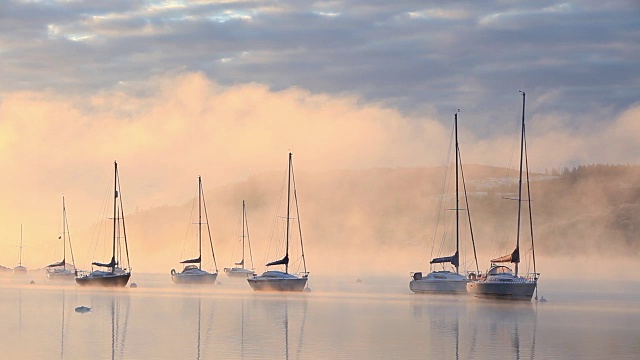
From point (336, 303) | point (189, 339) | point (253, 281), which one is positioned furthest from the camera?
point (253, 281)

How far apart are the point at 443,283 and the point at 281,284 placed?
1576 cm

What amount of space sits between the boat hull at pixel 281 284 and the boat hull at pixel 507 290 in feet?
73.5

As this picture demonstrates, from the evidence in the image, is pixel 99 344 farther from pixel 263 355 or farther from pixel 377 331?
pixel 377 331

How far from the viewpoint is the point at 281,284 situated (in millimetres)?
109562

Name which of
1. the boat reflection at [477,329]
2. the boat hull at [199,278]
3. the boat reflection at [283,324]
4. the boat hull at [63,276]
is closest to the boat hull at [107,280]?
the boat hull at [199,278]

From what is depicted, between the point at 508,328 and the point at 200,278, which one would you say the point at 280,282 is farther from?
the point at 508,328

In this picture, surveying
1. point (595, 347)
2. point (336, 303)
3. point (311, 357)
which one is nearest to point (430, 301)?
point (336, 303)

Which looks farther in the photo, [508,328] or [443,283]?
[443,283]

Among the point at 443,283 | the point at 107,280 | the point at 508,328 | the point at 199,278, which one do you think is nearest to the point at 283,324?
the point at 508,328

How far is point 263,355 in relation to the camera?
48656 mm

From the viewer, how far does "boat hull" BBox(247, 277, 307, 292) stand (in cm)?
10894

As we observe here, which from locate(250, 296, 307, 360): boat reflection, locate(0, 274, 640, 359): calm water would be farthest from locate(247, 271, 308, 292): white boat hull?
locate(0, 274, 640, 359): calm water

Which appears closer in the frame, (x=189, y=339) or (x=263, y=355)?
(x=263, y=355)

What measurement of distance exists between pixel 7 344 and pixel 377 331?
1967cm
